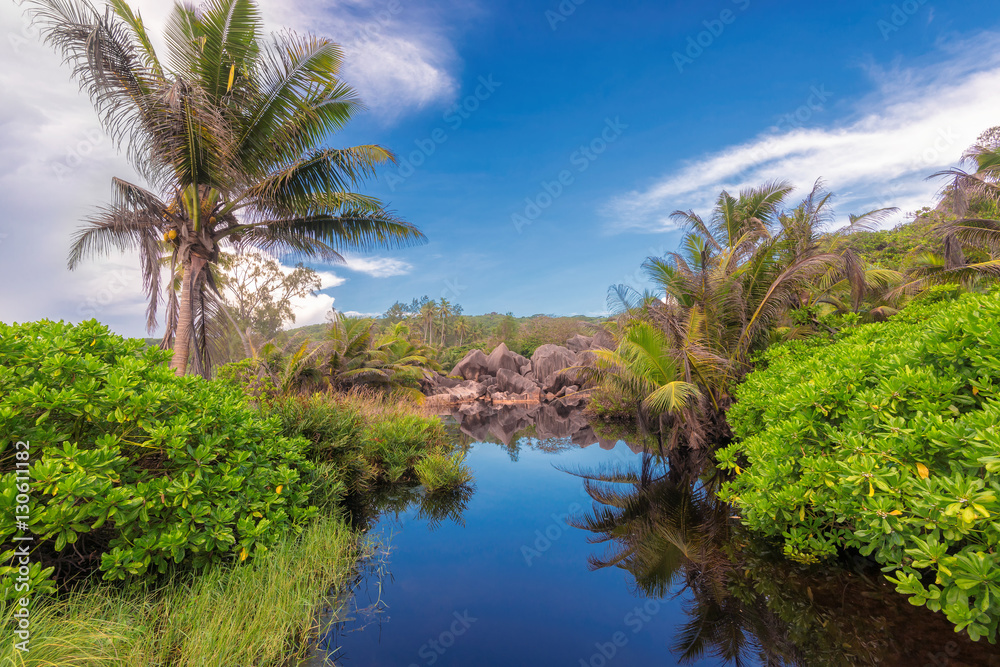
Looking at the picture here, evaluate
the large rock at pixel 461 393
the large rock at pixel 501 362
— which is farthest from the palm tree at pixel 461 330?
the large rock at pixel 461 393

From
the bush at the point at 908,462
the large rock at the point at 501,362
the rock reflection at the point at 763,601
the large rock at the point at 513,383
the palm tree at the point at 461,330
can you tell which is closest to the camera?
the bush at the point at 908,462

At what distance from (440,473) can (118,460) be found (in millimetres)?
5900

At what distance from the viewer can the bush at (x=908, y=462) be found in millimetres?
2219

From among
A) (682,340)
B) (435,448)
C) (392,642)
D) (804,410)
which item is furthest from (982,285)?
(392,642)

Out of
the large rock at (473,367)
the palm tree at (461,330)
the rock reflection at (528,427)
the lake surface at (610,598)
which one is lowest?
the rock reflection at (528,427)

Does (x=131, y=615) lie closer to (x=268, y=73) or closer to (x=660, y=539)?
(x=660, y=539)

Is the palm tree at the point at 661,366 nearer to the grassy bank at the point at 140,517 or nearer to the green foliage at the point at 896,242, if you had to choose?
the grassy bank at the point at 140,517

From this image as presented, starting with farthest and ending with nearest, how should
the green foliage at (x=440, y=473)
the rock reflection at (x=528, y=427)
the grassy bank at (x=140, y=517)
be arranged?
the rock reflection at (x=528, y=427) < the green foliage at (x=440, y=473) < the grassy bank at (x=140, y=517)

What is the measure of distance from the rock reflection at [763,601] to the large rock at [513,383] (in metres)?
24.2

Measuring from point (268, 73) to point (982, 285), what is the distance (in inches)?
724

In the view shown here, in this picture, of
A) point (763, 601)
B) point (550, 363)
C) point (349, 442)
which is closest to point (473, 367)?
point (550, 363)

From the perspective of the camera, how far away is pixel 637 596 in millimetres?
4430

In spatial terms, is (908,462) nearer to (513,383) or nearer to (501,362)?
(513,383)

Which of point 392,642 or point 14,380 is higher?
point 14,380
